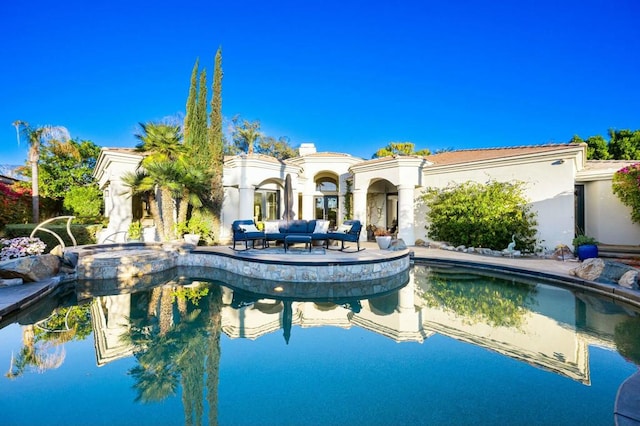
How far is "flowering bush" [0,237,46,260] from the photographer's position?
930cm

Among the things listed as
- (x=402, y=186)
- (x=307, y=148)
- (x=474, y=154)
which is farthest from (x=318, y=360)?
(x=474, y=154)

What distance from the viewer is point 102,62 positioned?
17.8m

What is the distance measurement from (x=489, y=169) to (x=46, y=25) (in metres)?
21.6

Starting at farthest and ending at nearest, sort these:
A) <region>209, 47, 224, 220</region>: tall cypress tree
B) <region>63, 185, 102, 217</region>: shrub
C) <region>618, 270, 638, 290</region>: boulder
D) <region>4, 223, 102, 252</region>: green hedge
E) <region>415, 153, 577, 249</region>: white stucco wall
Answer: <region>63, 185, 102, 217</region>: shrub < <region>209, 47, 224, 220</region>: tall cypress tree < <region>415, 153, 577, 249</region>: white stucco wall < <region>4, 223, 102, 252</region>: green hedge < <region>618, 270, 638, 290</region>: boulder

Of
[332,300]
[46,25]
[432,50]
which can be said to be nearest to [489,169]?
[432,50]

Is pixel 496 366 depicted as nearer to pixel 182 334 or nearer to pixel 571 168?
pixel 182 334

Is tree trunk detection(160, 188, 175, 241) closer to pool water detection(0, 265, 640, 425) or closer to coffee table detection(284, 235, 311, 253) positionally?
pool water detection(0, 265, 640, 425)

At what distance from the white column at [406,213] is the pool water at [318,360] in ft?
28.8

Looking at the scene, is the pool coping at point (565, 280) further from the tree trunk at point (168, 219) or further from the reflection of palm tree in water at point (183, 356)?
the tree trunk at point (168, 219)

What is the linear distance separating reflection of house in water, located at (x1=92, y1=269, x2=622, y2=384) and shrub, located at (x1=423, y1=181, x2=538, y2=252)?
5871 mm

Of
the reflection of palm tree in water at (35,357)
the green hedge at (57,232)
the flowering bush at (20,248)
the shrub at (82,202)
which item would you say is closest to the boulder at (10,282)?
the flowering bush at (20,248)

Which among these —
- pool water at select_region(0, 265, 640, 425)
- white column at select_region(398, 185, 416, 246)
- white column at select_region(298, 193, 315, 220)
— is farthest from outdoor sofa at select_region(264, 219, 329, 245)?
white column at select_region(298, 193, 315, 220)

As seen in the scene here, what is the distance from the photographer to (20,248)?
31.2ft

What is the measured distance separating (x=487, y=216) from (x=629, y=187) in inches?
223
